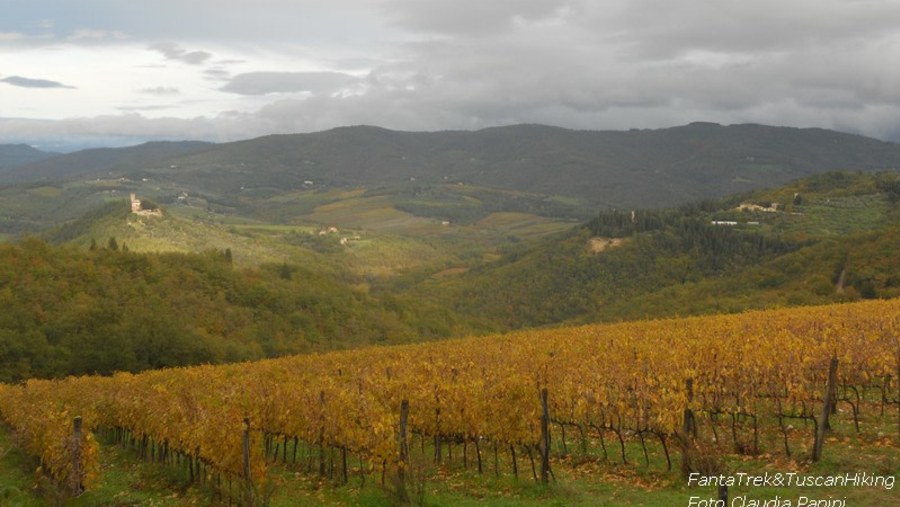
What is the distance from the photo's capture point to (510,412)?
2175 centimetres

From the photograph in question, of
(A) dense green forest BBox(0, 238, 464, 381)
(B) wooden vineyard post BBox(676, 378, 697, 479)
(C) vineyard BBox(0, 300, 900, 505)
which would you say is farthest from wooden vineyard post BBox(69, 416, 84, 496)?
(A) dense green forest BBox(0, 238, 464, 381)

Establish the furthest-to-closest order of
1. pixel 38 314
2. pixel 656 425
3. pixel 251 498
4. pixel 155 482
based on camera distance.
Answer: pixel 38 314 → pixel 155 482 → pixel 656 425 → pixel 251 498

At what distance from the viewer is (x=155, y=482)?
2542cm

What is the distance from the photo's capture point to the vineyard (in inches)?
821

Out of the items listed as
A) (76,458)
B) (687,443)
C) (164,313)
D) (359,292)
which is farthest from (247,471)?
(359,292)

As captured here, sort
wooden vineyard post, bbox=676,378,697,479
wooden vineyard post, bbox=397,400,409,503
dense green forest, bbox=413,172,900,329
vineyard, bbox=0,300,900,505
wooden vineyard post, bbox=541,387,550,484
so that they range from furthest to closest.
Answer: dense green forest, bbox=413,172,900,329 < vineyard, bbox=0,300,900,505 < wooden vineyard post, bbox=541,387,550,484 < wooden vineyard post, bbox=397,400,409,503 < wooden vineyard post, bbox=676,378,697,479

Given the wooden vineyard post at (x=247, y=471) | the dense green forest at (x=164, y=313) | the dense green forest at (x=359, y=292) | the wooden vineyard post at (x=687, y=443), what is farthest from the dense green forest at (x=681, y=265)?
the wooden vineyard post at (x=247, y=471)

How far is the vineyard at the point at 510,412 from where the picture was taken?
2084cm

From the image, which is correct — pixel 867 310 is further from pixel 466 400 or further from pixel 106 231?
pixel 106 231

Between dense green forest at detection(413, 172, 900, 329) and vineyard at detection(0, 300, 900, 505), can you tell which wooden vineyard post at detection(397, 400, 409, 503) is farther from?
dense green forest at detection(413, 172, 900, 329)

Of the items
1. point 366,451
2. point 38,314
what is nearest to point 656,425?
point 366,451

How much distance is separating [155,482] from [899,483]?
2397 centimetres

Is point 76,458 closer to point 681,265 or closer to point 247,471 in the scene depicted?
point 247,471

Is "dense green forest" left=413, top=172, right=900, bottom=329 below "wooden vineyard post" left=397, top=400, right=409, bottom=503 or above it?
below
